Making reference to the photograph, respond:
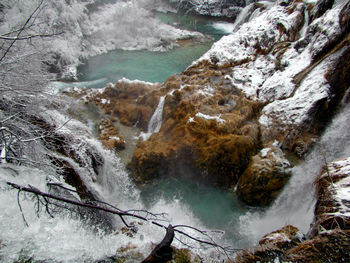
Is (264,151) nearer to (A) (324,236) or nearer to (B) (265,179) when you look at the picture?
(B) (265,179)

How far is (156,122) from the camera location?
11062mm

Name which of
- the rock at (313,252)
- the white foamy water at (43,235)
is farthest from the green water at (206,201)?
the white foamy water at (43,235)

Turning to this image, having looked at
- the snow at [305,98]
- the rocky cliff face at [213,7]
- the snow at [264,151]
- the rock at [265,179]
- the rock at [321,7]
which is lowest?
the rock at [265,179]

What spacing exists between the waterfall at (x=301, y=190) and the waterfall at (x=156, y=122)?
587 centimetres

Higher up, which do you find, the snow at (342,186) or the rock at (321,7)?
the rock at (321,7)

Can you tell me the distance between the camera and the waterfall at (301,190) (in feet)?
21.6

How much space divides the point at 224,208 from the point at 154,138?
4.13 m

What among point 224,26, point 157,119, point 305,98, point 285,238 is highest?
point 224,26

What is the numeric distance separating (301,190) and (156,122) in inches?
276

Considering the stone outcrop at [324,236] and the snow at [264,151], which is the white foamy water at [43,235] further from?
the snow at [264,151]

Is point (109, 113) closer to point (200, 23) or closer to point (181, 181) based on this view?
point (181, 181)

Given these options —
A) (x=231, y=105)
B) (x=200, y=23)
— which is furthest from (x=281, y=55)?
(x=200, y=23)

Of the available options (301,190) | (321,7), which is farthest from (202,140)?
(321,7)

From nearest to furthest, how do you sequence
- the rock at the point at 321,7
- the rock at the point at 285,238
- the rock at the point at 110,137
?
the rock at the point at 285,238 < the rock at the point at 110,137 < the rock at the point at 321,7
